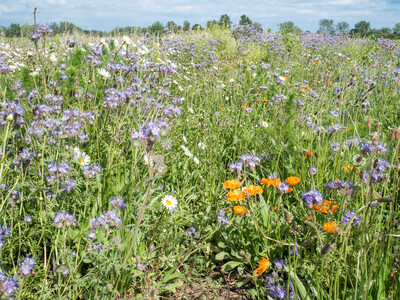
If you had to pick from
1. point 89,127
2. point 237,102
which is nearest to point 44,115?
point 89,127

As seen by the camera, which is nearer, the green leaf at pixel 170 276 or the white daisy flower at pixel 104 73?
the green leaf at pixel 170 276

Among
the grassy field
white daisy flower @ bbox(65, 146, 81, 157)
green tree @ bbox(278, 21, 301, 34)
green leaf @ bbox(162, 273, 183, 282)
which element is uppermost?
green tree @ bbox(278, 21, 301, 34)

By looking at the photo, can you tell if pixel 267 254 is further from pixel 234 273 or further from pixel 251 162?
pixel 251 162

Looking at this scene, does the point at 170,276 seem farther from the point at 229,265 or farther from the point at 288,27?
the point at 288,27

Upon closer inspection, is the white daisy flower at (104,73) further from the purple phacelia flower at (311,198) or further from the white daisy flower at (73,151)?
the purple phacelia flower at (311,198)

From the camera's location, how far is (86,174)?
1.67 metres

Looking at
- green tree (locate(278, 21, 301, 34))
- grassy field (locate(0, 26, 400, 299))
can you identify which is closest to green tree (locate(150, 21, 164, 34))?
green tree (locate(278, 21, 301, 34))

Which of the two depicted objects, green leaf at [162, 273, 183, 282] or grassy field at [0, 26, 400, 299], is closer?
grassy field at [0, 26, 400, 299]

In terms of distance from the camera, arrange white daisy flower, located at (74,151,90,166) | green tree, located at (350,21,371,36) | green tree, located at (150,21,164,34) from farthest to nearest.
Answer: green tree, located at (350,21,371,36) < green tree, located at (150,21,164,34) < white daisy flower, located at (74,151,90,166)

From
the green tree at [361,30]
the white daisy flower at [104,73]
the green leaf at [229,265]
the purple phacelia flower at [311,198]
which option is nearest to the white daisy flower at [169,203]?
the green leaf at [229,265]

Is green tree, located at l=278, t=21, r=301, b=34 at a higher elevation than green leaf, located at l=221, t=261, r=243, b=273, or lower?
higher

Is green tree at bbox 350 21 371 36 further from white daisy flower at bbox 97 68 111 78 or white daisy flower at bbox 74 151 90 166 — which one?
white daisy flower at bbox 74 151 90 166

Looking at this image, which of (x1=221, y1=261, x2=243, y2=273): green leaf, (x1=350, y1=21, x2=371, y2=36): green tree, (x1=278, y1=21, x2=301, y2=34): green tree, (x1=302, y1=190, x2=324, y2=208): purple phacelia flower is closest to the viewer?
(x1=302, y1=190, x2=324, y2=208): purple phacelia flower

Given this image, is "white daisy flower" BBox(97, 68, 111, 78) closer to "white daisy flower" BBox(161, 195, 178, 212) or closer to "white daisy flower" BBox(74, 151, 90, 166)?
"white daisy flower" BBox(74, 151, 90, 166)
